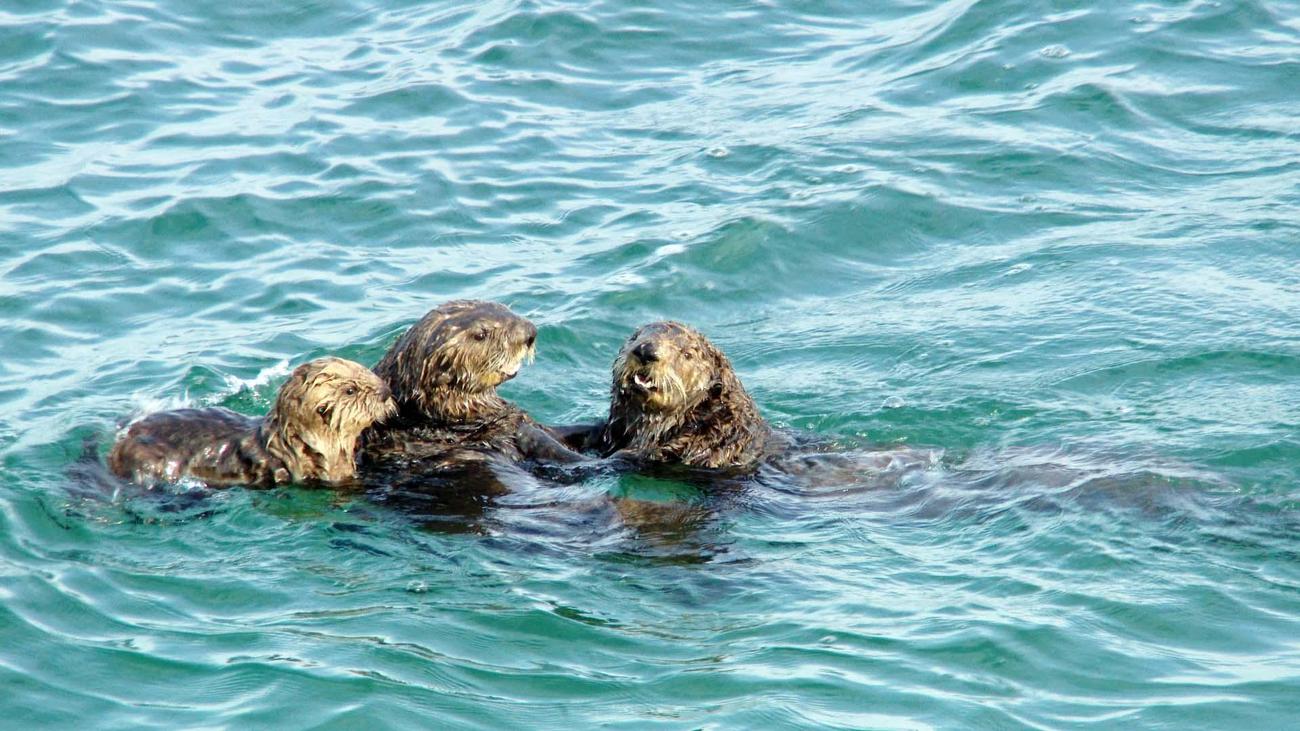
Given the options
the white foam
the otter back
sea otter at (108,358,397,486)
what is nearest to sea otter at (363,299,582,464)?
sea otter at (108,358,397,486)

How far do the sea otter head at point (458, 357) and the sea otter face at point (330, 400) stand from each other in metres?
0.45

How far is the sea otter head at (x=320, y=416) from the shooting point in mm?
7980

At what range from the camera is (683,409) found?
8578 mm

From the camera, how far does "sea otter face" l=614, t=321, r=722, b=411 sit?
8.28 meters

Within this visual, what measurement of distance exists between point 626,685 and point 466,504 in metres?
2.03

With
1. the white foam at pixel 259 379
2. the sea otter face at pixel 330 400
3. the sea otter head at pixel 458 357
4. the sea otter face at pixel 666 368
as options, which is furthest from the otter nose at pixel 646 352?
the white foam at pixel 259 379

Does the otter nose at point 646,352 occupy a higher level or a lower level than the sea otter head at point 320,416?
higher

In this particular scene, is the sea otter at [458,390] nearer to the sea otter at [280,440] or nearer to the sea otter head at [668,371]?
the sea otter at [280,440]

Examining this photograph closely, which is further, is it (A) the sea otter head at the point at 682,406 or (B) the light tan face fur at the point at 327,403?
(A) the sea otter head at the point at 682,406

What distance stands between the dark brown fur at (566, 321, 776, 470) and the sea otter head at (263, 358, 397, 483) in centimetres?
142

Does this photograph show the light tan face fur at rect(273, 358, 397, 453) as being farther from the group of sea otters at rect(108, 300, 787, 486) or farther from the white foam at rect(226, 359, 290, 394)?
the white foam at rect(226, 359, 290, 394)

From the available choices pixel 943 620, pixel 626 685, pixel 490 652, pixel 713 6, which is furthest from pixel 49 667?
pixel 713 6

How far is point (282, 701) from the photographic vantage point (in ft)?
19.8

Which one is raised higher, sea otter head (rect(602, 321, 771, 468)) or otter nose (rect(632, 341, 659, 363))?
otter nose (rect(632, 341, 659, 363))
